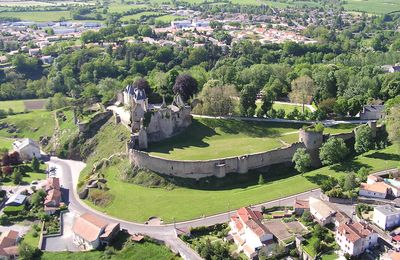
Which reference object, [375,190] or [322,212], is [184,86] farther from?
[375,190]

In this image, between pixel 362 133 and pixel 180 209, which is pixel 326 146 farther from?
pixel 180 209

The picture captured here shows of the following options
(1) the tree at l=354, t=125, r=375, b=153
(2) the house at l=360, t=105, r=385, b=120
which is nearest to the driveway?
(1) the tree at l=354, t=125, r=375, b=153

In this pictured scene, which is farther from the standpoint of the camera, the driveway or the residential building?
the residential building

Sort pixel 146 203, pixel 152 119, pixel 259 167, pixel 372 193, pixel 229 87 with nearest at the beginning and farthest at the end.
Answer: pixel 372 193 → pixel 146 203 → pixel 259 167 → pixel 152 119 → pixel 229 87

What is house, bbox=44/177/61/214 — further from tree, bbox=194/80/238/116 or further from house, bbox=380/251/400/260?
house, bbox=380/251/400/260

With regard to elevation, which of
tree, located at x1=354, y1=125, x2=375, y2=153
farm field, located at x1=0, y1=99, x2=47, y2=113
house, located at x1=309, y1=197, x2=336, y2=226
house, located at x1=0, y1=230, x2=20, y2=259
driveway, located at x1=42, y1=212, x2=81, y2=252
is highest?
tree, located at x1=354, y1=125, x2=375, y2=153

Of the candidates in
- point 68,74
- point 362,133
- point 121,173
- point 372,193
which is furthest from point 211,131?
point 68,74

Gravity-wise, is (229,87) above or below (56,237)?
above
